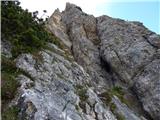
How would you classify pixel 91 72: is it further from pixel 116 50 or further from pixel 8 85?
pixel 8 85

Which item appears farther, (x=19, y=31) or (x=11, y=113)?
(x=19, y=31)

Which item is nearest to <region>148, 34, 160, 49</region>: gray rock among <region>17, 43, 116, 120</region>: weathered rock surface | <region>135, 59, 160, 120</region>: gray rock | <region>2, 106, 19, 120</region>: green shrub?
<region>135, 59, 160, 120</region>: gray rock

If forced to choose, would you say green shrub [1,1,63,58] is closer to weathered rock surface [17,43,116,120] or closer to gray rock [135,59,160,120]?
weathered rock surface [17,43,116,120]

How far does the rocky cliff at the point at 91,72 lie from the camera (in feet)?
68.8

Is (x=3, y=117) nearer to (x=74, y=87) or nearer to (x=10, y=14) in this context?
(x=74, y=87)

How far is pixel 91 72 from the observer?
34438mm

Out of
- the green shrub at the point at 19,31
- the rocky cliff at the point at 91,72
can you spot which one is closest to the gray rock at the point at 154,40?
the rocky cliff at the point at 91,72

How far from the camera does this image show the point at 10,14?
84.4 feet

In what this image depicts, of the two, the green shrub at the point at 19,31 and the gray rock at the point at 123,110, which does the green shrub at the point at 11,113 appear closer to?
the green shrub at the point at 19,31

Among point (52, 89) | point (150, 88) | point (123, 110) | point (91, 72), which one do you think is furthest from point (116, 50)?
point (52, 89)

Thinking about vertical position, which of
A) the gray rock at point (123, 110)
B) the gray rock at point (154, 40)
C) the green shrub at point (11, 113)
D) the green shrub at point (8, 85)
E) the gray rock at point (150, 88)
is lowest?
the green shrub at point (11, 113)

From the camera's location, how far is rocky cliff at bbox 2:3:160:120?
68.8 ft

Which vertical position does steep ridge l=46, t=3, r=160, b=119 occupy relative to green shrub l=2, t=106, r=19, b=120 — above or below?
above

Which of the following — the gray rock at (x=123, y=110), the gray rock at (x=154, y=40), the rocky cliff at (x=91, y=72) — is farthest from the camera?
the gray rock at (x=154, y=40)
